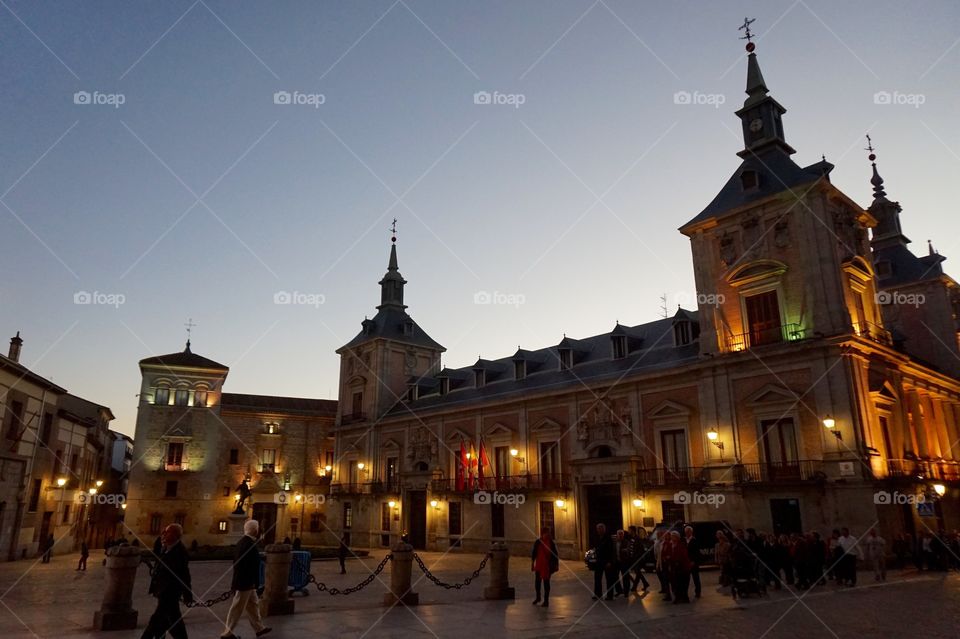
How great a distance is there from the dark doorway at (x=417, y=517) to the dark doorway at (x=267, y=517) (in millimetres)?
11384

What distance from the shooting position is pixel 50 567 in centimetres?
2461

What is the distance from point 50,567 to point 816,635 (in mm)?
26672

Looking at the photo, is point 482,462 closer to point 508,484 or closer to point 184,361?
point 508,484

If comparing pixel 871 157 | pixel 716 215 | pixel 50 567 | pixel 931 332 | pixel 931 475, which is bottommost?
pixel 50 567

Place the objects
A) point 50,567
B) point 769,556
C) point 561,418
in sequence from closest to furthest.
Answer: point 769,556 < point 50,567 < point 561,418

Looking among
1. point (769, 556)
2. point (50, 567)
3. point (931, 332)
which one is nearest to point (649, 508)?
point (769, 556)

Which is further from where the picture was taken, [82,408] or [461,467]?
[82,408]

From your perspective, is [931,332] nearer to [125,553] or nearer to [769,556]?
[769,556]

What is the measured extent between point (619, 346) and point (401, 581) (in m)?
20.6

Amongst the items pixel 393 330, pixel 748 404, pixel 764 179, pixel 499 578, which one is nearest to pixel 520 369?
pixel 393 330

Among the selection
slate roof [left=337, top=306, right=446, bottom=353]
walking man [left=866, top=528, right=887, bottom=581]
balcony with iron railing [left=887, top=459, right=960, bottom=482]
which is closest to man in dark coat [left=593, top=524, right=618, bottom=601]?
walking man [left=866, top=528, right=887, bottom=581]

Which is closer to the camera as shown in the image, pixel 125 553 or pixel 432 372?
pixel 125 553

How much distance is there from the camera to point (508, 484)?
1273 inches

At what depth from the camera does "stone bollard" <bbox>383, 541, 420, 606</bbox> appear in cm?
1304
